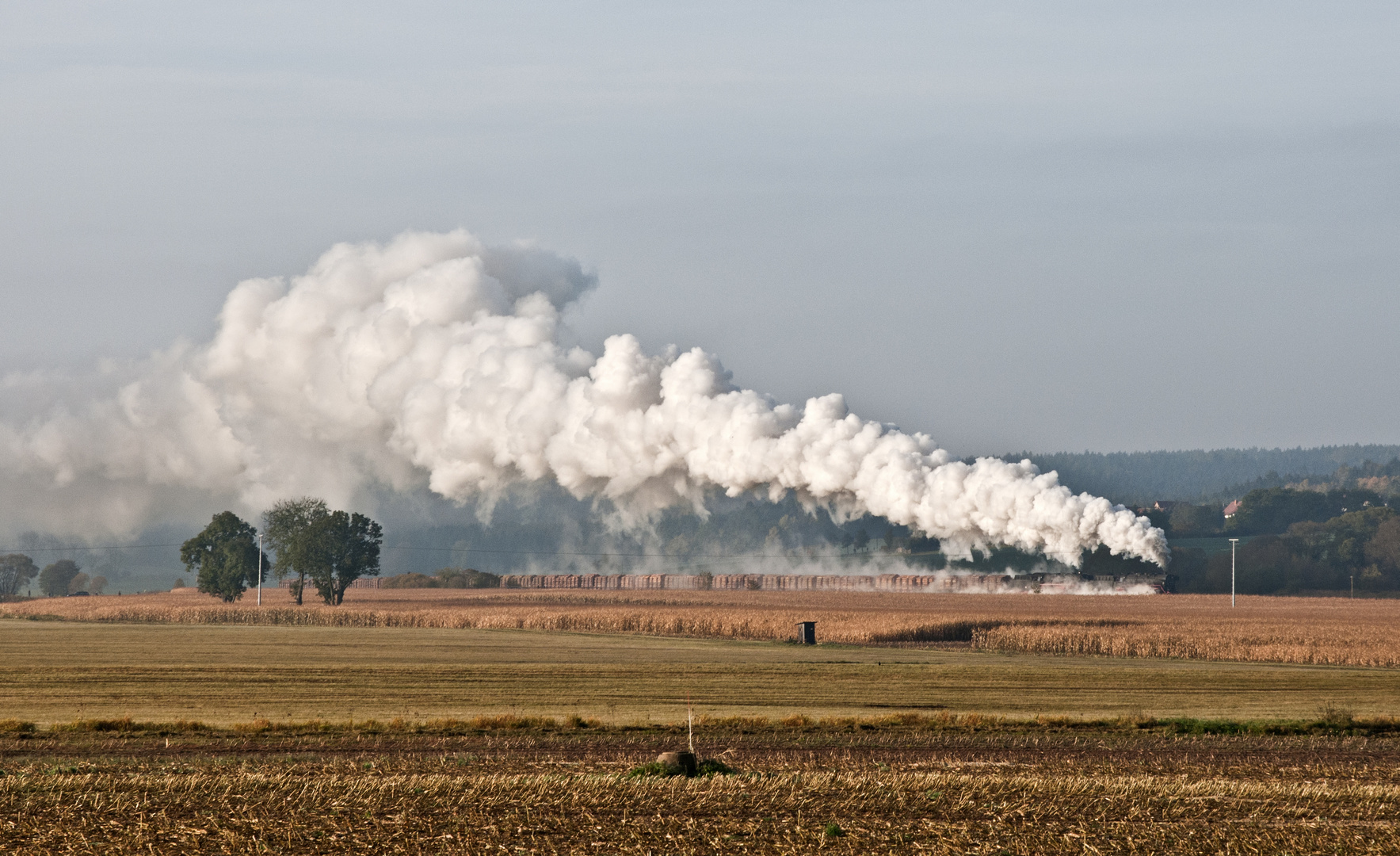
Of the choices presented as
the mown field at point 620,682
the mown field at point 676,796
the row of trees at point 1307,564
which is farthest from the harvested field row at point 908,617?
the mown field at point 676,796

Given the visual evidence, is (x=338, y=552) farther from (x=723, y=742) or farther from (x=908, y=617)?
(x=723, y=742)

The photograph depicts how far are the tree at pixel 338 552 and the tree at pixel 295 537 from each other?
1.75 ft

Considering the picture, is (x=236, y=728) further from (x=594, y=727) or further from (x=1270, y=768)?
(x=1270, y=768)

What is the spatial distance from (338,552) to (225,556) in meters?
12.9

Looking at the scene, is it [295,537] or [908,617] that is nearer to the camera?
[908,617]

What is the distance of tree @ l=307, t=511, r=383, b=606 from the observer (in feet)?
427

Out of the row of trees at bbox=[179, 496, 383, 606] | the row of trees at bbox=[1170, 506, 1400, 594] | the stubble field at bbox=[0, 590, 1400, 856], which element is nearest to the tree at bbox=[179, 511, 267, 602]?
the row of trees at bbox=[179, 496, 383, 606]

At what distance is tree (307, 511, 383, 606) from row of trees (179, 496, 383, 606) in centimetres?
7

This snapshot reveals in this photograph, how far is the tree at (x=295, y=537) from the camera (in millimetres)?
129750

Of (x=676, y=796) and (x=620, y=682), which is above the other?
(x=676, y=796)

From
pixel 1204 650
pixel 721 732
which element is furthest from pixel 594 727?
pixel 1204 650

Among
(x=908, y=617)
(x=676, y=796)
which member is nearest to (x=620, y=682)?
(x=676, y=796)

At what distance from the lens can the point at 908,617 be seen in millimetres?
86062

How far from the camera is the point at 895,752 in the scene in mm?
32188
